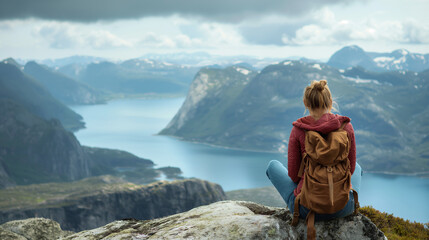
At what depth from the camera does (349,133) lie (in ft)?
32.1

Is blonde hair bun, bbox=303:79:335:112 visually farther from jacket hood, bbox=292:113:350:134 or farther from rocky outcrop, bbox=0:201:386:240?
rocky outcrop, bbox=0:201:386:240

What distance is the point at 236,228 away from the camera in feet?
36.7

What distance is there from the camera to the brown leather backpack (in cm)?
938

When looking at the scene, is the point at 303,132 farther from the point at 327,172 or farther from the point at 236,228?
the point at 236,228

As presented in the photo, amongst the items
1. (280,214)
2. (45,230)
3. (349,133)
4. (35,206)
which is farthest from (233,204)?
(35,206)

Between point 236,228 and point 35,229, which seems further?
point 35,229

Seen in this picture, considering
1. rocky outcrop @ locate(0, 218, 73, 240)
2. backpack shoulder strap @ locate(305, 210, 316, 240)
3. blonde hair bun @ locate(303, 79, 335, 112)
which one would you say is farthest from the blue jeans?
rocky outcrop @ locate(0, 218, 73, 240)

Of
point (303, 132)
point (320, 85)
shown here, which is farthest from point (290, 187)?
point (320, 85)

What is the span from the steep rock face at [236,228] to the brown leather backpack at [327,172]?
38.6 inches

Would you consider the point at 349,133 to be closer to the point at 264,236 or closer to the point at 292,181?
the point at 292,181

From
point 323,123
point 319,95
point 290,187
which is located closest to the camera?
point 323,123

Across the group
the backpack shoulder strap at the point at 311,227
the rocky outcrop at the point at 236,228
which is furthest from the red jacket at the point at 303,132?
the rocky outcrop at the point at 236,228

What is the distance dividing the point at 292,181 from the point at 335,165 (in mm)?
1558

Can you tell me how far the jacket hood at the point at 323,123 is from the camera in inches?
375
